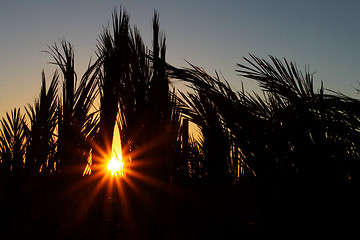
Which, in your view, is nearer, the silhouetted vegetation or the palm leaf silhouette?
the silhouetted vegetation

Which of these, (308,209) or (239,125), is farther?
(239,125)

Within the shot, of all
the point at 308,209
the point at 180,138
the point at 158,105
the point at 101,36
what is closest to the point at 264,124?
the point at 308,209

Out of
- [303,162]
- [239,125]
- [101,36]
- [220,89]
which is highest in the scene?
[101,36]

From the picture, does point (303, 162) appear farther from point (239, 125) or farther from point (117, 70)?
point (117, 70)

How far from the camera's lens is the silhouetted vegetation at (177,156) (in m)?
1.26

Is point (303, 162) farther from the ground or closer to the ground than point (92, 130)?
closer to the ground

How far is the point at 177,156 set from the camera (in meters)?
2.24

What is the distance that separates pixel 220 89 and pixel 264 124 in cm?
22

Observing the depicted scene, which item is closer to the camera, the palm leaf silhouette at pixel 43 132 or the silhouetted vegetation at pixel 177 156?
the silhouetted vegetation at pixel 177 156

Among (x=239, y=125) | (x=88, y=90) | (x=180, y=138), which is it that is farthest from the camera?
(x=88, y=90)

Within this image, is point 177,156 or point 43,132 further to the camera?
point 43,132

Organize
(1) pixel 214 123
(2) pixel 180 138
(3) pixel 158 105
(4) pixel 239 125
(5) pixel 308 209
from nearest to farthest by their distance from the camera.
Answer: (5) pixel 308 209
(4) pixel 239 125
(1) pixel 214 123
(3) pixel 158 105
(2) pixel 180 138

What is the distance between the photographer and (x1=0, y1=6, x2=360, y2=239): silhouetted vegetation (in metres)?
1.26

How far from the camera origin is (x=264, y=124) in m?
1.38
